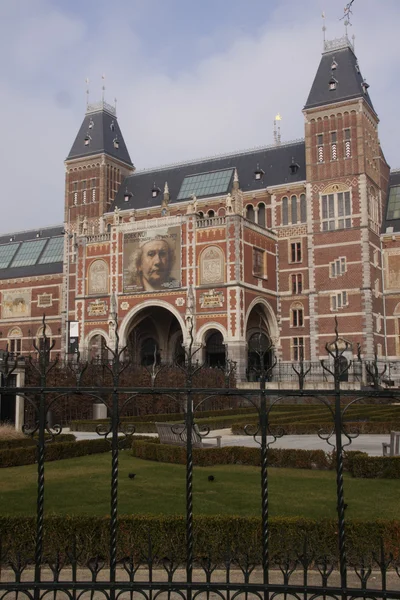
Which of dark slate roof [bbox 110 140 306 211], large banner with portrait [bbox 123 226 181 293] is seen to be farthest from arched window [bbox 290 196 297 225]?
large banner with portrait [bbox 123 226 181 293]

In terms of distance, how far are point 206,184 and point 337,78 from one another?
1264 cm

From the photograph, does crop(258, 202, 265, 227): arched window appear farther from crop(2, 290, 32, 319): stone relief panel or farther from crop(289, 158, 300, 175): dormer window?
crop(2, 290, 32, 319): stone relief panel

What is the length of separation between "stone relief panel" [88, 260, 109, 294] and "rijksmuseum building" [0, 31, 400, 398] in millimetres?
80

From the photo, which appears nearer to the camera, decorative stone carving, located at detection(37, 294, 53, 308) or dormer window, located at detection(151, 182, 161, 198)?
dormer window, located at detection(151, 182, 161, 198)

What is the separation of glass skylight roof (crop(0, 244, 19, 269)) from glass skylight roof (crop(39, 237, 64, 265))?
174 inches

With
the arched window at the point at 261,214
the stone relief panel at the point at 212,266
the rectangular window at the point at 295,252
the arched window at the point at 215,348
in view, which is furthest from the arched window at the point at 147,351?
the rectangular window at the point at 295,252

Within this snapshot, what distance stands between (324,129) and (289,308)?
1266cm

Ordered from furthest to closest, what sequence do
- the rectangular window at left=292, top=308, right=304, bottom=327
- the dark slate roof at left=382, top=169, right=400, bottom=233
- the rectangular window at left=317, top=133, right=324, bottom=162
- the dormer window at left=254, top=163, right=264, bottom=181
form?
the dormer window at left=254, top=163, right=264, bottom=181 → the dark slate roof at left=382, top=169, right=400, bottom=233 → the rectangular window at left=292, top=308, right=304, bottom=327 → the rectangular window at left=317, top=133, right=324, bottom=162

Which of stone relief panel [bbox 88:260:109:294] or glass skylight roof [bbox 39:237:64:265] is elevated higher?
glass skylight roof [bbox 39:237:64:265]

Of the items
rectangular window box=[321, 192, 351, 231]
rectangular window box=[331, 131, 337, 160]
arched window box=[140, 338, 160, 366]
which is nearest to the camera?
rectangular window box=[321, 192, 351, 231]

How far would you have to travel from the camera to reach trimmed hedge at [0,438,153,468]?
14234 mm

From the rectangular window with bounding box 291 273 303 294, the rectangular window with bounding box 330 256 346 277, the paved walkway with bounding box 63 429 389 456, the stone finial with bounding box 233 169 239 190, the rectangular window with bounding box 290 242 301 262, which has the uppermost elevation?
the stone finial with bounding box 233 169 239 190

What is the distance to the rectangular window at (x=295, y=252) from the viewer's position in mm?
45188

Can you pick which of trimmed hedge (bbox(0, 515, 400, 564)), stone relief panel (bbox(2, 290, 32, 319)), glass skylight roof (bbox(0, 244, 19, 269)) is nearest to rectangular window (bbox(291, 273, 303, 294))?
stone relief panel (bbox(2, 290, 32, 319))
